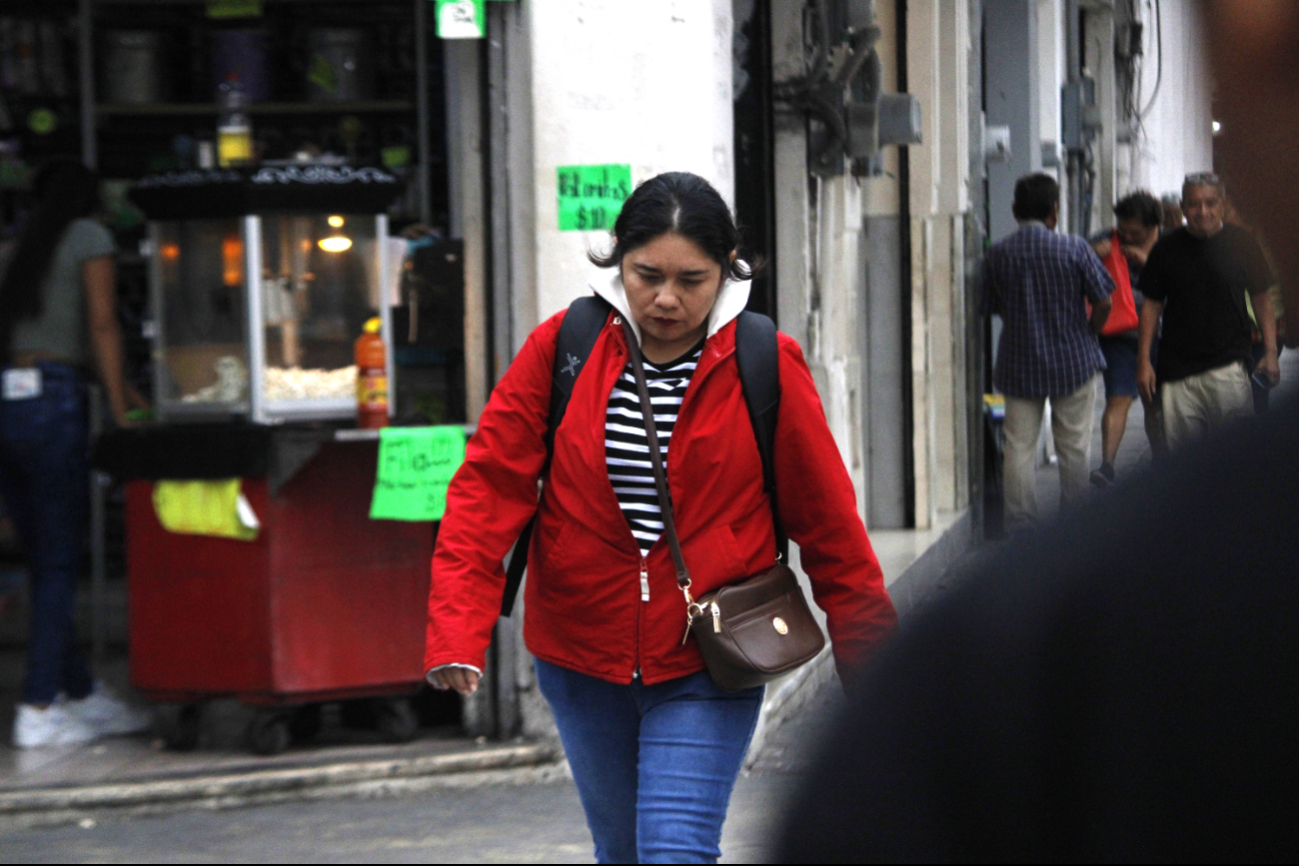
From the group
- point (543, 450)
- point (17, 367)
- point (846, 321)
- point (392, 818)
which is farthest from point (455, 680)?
point (846, 321)

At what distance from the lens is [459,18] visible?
205 inches

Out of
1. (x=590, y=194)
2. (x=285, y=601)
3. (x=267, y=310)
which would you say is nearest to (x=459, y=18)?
(x=590, y=194)

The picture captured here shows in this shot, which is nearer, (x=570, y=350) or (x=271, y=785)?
(x=570, y=350)

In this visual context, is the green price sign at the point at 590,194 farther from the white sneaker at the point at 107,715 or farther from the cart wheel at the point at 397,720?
the white sneaker at the point at 107,715

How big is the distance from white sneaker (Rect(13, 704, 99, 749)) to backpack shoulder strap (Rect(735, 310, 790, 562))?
12.0ft

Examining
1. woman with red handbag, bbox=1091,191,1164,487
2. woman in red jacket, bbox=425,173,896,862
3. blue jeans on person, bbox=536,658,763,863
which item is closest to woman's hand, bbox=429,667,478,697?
woman in red jacket, bbox=425,173,896,862

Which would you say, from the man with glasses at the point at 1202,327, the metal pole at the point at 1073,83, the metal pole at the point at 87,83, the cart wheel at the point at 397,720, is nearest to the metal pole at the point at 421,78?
the metal pole at the point at 87,83

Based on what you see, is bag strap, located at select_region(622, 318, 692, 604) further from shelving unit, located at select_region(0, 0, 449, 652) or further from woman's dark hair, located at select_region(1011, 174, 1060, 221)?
woman's dark hair, located at select_region(1011, 174, 1060, 221)

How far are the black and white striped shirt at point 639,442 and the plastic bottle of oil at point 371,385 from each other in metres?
2.37

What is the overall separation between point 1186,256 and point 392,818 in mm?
5108

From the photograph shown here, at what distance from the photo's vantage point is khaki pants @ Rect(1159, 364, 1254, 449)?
8.02m

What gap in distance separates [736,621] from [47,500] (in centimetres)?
360

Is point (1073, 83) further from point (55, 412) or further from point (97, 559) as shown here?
point (55, 412)

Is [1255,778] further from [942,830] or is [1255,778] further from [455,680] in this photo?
[455,680]
